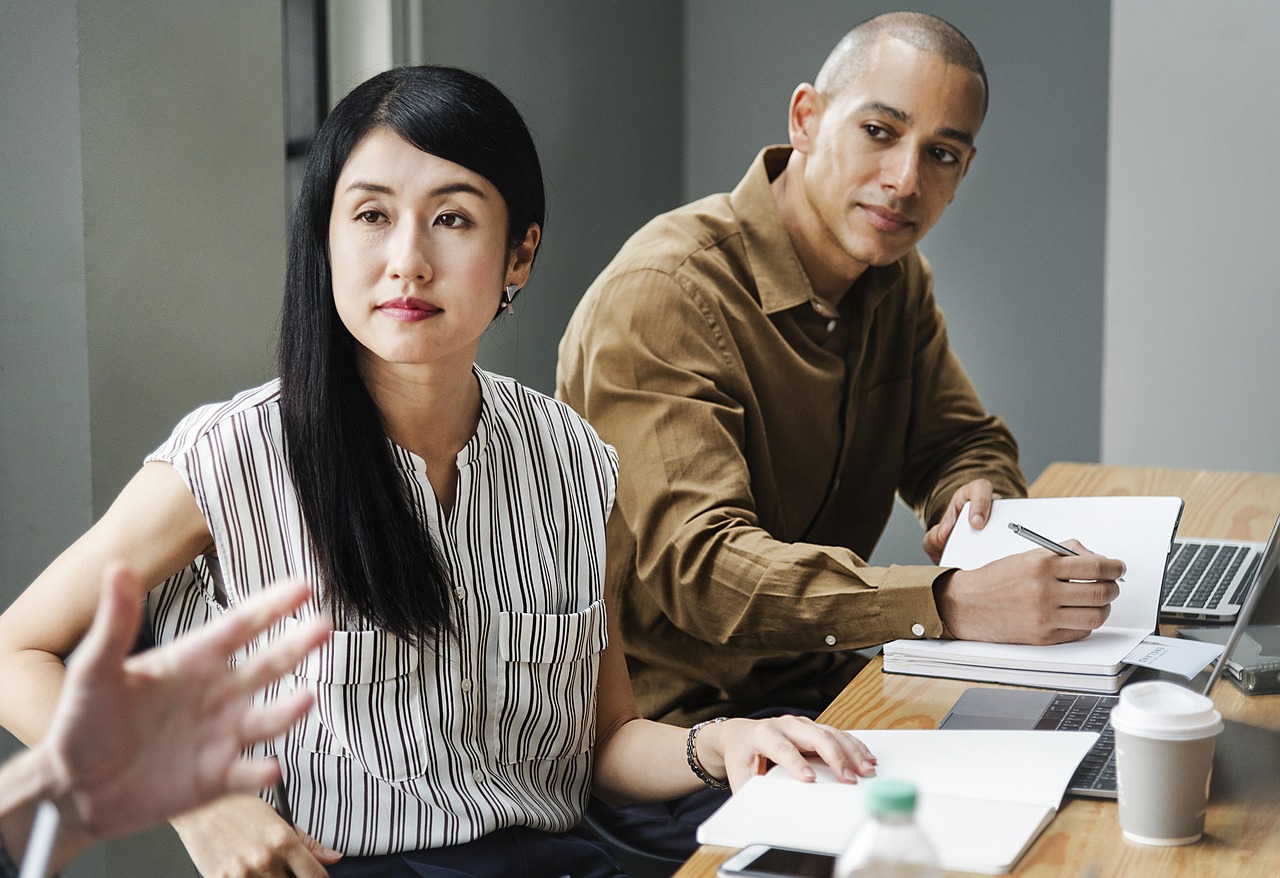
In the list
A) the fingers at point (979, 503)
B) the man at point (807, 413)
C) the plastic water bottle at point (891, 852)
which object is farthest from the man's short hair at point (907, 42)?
the plastic water bottle at point (891, 852)

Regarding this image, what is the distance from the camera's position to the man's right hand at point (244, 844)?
1.05m

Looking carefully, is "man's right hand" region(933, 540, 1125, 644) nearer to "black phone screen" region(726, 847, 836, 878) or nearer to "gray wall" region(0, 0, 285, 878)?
"black phone screen" region(726, 847, 836, 878)

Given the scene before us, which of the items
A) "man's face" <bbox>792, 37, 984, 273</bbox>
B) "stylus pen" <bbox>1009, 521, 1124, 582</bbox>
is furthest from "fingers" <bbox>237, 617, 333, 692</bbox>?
"man's face" <bbox>792, 37, 984, 273</bbox>

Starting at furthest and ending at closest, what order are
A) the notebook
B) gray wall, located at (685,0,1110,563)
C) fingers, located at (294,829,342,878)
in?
gray wall, located at (685,0,1110,563) < the notebook < fingers, located at (294,829,342,878)

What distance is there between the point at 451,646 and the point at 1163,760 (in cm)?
63

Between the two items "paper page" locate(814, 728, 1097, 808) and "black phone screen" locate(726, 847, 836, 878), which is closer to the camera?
"black phone screen" locate(726, 847, 836, 878)

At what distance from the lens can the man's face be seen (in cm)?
190

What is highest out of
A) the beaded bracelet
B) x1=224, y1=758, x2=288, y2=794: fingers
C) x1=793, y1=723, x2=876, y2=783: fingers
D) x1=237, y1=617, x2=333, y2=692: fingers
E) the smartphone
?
x1=237, y1=617, x2=333, y2=692: fingers

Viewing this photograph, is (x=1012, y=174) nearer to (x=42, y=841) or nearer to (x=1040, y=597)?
(x=1040, y=597)

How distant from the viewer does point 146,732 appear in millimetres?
632

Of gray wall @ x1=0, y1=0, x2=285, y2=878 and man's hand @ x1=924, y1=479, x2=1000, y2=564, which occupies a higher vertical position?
gray wall @ x1=0, y1=0, x2=285, y2=878

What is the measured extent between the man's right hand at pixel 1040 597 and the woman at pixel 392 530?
36 cm

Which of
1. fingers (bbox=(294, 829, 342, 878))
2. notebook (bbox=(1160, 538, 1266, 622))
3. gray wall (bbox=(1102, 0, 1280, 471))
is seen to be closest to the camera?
fingers (bbox=(294, 829, 342, 878))

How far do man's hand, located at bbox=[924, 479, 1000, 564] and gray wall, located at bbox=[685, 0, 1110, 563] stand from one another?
1974 millimetres
